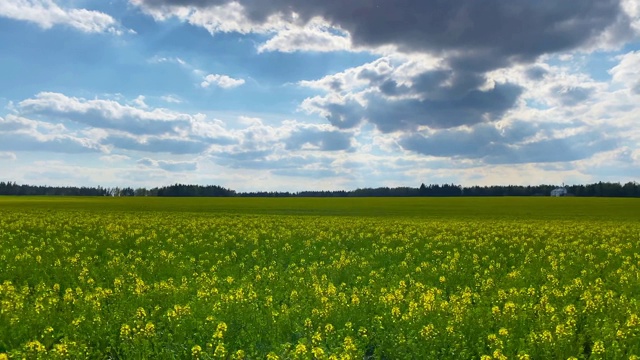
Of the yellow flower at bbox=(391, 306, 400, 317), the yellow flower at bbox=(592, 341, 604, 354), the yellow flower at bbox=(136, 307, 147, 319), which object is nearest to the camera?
the yellow flower at bbox=(592, 341, 604, 354)

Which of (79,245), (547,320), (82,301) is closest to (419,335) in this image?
(547,320)

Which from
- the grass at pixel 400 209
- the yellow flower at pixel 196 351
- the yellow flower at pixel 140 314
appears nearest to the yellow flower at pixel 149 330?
the yellow flower at pixel 140 314

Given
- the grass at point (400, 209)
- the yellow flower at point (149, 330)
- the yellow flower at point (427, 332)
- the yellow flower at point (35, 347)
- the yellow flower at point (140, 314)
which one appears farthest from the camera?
the grass at point (400, 209)

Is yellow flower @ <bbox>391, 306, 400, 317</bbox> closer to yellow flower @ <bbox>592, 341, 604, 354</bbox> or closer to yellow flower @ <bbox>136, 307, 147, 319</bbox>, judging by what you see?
yellow flower @ <bbox>592, 341, 604, 354</bbox>

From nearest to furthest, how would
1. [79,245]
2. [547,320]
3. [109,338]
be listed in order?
[109,338] → [547,320] → [79,245]

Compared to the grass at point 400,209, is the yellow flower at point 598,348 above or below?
below

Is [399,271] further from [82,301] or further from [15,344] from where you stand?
[15,344]

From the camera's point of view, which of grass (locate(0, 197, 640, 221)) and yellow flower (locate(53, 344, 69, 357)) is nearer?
yellow flower (locate(53, 344, 69, 357))

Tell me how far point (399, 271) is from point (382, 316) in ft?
23.8

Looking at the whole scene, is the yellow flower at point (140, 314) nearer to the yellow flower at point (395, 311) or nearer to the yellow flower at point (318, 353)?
the yellow flower at point (318, 353)

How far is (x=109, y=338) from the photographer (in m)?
9.25

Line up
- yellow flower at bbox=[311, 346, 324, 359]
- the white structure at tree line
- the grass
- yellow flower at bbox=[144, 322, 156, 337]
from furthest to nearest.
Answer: the white structure at tree line < the grass < yellow flower at bbox=[144, 322, 156, 337] < yellow flower at bbox=[311, 346, 324, 359]

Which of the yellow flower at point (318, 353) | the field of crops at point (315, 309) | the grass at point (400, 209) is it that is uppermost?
the grass at point (400, 209)

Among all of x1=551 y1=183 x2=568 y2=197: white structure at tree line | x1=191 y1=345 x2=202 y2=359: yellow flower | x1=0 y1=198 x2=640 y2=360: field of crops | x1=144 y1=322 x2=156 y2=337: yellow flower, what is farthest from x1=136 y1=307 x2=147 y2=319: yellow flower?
x1=551 y1=183 x2=568 y2=197: white structure at tree line
